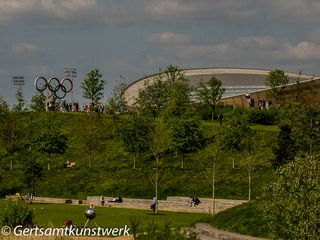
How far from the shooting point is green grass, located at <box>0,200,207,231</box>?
4256 centimetres

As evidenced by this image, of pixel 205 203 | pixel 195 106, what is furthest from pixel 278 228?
pixel 195 106

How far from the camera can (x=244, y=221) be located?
35.9 meters

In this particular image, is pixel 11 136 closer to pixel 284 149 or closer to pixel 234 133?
pixel 234 133

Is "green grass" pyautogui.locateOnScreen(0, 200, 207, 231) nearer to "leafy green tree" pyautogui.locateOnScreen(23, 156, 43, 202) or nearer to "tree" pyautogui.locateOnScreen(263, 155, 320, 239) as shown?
"leafy green tree" pyautogui.locateOnScreen(23, 156, 43, 202)

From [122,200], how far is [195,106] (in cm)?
3678

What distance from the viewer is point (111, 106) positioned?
295 ft

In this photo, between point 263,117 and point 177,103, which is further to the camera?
point 263,117

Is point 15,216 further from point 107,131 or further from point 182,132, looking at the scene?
point 107,131

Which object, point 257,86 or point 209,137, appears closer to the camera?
point 209,137

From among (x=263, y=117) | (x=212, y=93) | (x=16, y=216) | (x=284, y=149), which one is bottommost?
(x=16, y=216)

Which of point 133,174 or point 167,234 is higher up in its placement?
point 167,234

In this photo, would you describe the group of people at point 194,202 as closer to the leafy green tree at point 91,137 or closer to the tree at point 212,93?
the leafy green tree at point 91,137

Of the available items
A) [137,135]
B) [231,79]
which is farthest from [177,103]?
[231,79]

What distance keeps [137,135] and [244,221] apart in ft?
123
